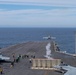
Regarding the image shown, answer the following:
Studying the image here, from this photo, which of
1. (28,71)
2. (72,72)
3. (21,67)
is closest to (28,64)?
(21,67)

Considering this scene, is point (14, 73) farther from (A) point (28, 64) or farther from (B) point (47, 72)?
(A) point (28, 64)

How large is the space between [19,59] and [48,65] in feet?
34.4

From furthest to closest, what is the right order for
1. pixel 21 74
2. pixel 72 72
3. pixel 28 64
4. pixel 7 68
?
pixel 28 64 < pixel 7 68 < pixel 21 74 < pixel 72 72

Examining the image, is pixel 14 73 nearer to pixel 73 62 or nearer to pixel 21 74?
pixel 21 74

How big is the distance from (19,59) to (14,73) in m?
14.8

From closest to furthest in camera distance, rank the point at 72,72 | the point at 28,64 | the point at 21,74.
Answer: the point at 72,72 < the point at 21,74 < the point at 28,64

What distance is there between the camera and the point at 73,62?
6012 centimetres

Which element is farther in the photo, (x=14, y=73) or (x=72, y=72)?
(x=14, y=73)

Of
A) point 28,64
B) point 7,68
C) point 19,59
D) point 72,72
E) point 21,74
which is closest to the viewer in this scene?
point 72,72

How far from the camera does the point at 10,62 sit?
5862 centimetres

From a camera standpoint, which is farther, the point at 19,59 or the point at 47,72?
the point at 19,59

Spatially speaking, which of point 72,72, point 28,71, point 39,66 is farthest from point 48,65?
point 72,72

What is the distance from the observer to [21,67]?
5400 centimetres

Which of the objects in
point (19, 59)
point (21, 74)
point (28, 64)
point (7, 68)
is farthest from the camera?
point (19, 59)
